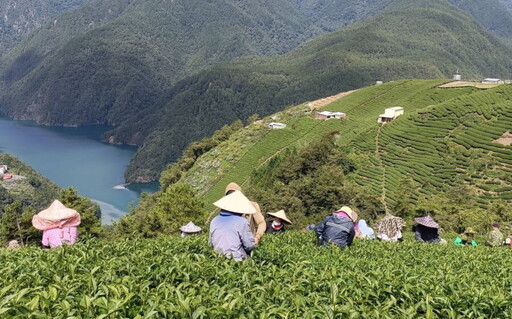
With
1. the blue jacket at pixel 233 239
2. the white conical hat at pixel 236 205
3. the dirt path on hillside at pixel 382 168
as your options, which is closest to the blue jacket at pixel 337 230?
the white conical hat at pixel 236 205

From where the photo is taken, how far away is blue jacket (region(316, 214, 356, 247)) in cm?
838

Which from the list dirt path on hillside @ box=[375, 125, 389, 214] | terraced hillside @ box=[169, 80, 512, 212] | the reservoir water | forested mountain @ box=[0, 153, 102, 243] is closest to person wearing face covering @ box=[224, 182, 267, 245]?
forested mountain @ box=[0, 153, 102, 243]

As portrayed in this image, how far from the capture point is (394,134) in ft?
164

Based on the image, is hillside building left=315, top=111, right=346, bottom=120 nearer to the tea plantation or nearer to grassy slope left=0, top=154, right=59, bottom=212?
grassy slope left=0, top=154, right=59, bottom=212

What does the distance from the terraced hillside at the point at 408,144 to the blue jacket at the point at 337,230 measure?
93.5 ft

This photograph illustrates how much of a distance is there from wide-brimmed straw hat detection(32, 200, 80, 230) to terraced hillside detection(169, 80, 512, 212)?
1194 inches

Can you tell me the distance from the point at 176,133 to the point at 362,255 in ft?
491

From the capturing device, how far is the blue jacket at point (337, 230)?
8.38 meters

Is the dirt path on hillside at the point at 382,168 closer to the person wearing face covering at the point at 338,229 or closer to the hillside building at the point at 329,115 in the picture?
the hillside building at the point at 329,115

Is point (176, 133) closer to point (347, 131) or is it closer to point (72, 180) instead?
point (72, 180)

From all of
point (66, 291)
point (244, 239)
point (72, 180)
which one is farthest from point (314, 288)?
point (72, 180)

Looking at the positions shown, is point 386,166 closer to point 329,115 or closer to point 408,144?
point 408,144

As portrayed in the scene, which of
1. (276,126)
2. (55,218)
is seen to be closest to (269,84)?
(276,126)

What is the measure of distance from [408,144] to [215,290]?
46960mm
